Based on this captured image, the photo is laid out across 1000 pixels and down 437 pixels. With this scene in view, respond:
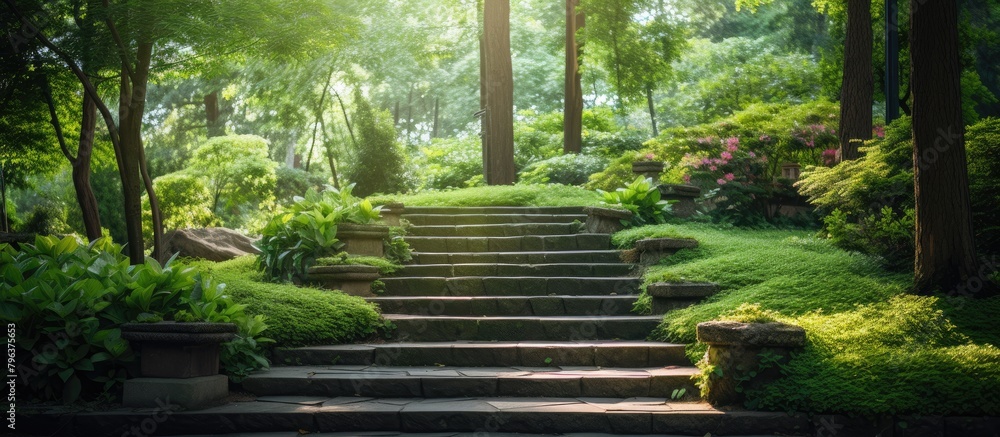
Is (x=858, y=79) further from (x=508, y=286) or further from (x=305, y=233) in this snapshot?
(x=305, y=233)

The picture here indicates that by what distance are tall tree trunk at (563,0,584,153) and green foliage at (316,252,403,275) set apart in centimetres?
1042

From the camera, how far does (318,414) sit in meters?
5.55

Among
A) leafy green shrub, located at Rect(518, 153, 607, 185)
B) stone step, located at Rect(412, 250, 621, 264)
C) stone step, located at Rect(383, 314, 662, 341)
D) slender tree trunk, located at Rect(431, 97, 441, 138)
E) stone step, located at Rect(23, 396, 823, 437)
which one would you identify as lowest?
stone step, located at Rect(23, 396, 823, 437)

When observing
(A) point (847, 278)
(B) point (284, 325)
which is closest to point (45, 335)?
(B) point (284, 325)

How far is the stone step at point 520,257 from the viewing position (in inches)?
375

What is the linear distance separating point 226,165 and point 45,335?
680 inches

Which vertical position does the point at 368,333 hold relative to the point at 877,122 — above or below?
below

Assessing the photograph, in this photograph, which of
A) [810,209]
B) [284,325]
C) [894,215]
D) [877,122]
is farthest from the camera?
[877,122]

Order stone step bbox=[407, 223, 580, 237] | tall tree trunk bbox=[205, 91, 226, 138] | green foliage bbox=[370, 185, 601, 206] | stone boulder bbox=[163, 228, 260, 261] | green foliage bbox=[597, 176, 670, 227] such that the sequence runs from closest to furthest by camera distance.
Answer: stone step bbox=[407, 223, 580, 237] → green foliage bbox=[597, 176, 670, 227] → green foliage bbox=[370, 185, 601, 206] → stone boulder bbox=[163, 228, 260, 261] → tall tree trunk bbox=[205, 91, 226, 138]

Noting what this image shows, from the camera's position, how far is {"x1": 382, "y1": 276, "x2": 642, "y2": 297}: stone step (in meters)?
8.55

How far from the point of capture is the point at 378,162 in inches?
773

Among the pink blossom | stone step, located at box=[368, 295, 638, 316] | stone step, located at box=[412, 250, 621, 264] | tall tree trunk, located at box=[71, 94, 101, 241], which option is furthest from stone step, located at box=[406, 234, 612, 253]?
tall tree trunk, located at box=[71, 94, 101, 241]

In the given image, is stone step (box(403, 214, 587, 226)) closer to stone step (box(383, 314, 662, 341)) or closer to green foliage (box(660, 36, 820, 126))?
stone step (box(383, 314, 662, 341))

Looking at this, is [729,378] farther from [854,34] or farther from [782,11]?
[782,11]
